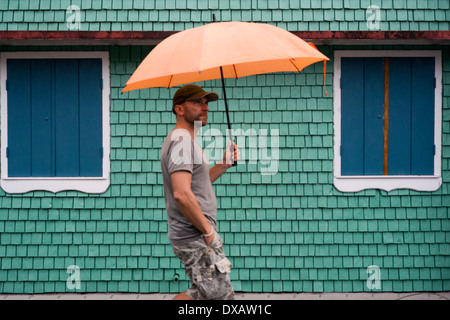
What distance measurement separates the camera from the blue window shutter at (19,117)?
16.8 ft

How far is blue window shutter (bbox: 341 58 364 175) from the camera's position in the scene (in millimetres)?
5156

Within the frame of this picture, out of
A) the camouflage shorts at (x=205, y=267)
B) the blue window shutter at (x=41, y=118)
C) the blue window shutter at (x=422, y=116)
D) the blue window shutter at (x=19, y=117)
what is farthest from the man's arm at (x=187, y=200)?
the blue window shutter at (x=422, y=116)

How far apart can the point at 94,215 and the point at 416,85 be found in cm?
378

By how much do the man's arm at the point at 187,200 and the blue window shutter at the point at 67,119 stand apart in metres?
2.76

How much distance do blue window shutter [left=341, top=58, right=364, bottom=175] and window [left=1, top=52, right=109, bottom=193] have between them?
Answer: 8.49 ft

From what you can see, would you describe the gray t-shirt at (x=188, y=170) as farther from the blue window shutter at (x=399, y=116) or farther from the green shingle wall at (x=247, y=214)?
the blue window shutter at (x=399, y=116)

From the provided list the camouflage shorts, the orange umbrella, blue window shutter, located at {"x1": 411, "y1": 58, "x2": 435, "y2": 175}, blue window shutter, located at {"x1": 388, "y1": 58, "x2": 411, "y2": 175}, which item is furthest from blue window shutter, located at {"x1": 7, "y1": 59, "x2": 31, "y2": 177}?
blue window shutter, located at {"x1": 411, "y1": 58, "x2": 435, "y2": 175}

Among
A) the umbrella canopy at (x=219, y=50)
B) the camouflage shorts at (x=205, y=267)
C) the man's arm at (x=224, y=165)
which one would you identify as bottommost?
the camouflage shorts at (x=205, y=267)

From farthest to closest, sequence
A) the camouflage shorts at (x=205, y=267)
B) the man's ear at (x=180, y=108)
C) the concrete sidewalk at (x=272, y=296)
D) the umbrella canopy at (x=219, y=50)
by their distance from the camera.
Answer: the concrete sidewalk at (x=272, y=296)
the man's ear at (x=180, y=108)
the camouflage shorts at (x=205, y=267)
the umbrella canopy at (x=219, y=50)

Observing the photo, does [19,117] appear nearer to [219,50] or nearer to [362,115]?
[219,50]

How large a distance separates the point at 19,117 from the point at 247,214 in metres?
2.70

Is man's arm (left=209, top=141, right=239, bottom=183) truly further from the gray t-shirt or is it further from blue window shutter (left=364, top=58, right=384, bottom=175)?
blue window shutter (left=364, top=58, right=384, bottom=175)

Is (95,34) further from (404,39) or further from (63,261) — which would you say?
(404,39)

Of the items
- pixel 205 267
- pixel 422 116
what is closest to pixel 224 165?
pixel 205 267
